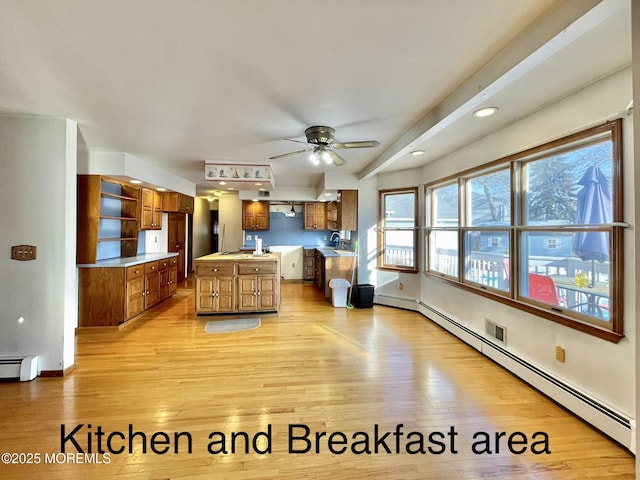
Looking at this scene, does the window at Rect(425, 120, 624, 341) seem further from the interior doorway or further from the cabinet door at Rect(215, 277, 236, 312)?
the interior doorway

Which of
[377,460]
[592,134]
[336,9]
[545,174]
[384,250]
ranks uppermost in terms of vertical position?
[336,9]

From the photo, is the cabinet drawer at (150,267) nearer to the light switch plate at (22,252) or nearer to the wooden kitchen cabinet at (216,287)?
the wooden kitchen cabinet at (216,287)

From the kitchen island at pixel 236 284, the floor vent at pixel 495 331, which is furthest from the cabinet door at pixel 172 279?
the floor vent at pixel 495 331

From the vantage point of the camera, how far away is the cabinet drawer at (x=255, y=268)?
13.8ft

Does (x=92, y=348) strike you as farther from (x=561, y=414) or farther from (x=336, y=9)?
(x=561, y=414)

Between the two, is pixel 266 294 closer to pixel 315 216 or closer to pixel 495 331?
pixel 495 331

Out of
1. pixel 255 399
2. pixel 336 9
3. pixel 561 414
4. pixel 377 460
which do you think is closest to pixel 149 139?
pixel 336 9

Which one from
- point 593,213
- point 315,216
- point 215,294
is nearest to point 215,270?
point 215,294

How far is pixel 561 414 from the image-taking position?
1989 mm

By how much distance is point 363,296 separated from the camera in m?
4.73

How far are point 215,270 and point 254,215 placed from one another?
3097mm

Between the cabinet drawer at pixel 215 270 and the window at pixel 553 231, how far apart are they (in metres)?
3.35

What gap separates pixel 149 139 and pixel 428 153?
3594 mm

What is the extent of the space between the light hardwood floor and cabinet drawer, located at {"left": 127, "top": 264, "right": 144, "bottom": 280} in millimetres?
906
